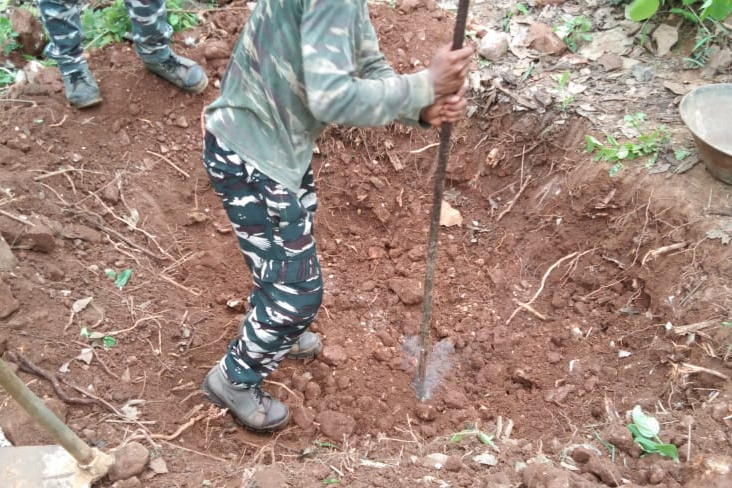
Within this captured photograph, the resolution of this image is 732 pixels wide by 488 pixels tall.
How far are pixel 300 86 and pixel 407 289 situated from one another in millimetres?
1569

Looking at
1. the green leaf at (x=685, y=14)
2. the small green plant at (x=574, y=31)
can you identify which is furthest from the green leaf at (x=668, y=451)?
the green leaf at (x=685, y=14)

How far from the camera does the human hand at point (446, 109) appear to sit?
6.02ft

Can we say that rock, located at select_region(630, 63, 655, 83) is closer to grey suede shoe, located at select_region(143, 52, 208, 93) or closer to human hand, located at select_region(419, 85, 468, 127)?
human hand, located at select_region(419, 85, 468, 127)

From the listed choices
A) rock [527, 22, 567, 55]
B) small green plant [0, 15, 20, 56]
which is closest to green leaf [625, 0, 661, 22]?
rock [527, 22, 567, 55]

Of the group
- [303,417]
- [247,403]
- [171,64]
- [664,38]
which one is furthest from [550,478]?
[171,64]

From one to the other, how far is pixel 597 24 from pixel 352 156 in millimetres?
1736

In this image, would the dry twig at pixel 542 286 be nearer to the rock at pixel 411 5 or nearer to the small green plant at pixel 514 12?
the small green plant at pixel 514 12

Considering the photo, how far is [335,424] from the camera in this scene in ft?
8.48

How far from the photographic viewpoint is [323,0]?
59.6 inches

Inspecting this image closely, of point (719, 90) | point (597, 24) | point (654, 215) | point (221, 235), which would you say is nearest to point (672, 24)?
point (597, 24)

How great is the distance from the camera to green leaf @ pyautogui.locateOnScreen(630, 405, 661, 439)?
216 cm

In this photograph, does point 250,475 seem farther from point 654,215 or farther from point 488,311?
point 654,215

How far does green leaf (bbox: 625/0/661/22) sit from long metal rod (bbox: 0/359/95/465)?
3.42m

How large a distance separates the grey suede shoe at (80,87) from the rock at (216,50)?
70cm
